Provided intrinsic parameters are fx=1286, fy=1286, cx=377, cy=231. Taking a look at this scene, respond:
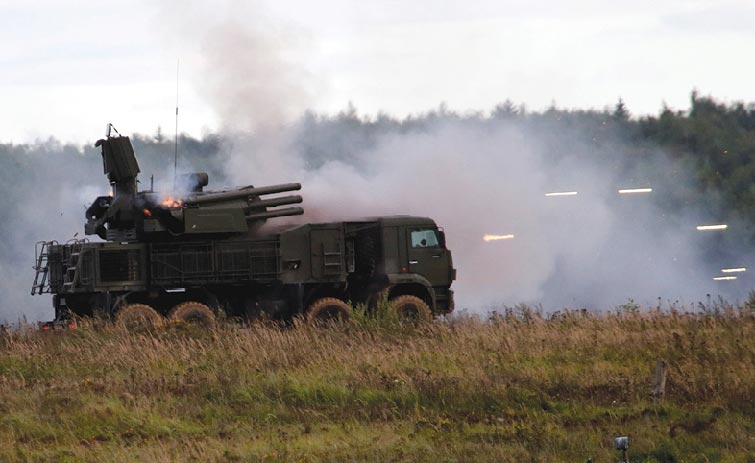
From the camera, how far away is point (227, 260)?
29391mm

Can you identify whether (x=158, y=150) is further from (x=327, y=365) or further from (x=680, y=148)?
(x=327, y=365)

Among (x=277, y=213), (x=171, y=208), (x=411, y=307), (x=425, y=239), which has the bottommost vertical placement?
(x=411, y=307)

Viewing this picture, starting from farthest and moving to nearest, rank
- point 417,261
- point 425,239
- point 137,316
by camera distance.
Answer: point 425,239, point 417,261, point 137,316

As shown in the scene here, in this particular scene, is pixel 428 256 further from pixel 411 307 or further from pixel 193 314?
pixel 193 314

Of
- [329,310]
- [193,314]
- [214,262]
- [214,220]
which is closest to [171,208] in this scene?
[214,220]

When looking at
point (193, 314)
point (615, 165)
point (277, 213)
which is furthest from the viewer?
point (615, 165)

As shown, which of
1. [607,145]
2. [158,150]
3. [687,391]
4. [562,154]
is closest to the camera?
[687,391]

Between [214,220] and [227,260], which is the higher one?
[214,220]

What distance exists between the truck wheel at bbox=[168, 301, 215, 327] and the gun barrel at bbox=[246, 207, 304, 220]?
2534mm

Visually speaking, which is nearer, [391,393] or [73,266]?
[391,393]

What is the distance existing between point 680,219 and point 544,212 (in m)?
15.4

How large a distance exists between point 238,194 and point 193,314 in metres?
3.15

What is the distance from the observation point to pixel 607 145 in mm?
55406

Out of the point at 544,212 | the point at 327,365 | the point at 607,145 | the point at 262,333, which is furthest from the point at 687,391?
the point at 607,145
